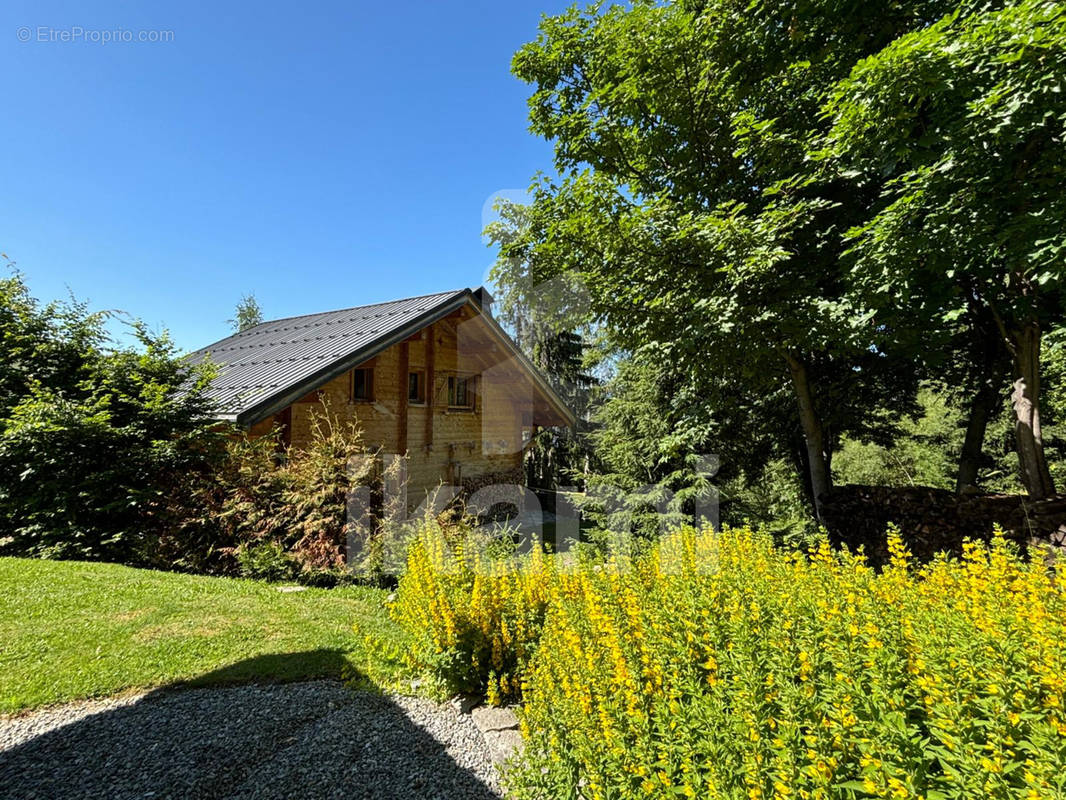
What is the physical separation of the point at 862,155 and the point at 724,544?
200 inches

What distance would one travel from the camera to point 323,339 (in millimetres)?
11062

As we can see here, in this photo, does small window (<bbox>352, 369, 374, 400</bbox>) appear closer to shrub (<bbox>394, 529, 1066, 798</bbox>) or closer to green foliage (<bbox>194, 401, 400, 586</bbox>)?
green foliage (<bbox>194, 401, 400, 586</bbox>)

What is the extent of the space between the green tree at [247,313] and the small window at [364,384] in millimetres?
33010

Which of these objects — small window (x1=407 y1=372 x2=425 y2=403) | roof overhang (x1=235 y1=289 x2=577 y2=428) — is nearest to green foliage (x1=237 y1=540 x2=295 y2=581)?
roof overhang (x1=235 y1=289 x2=577 y2=428)

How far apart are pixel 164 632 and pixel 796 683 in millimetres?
5971

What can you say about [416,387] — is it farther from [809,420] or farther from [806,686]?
[806,686]

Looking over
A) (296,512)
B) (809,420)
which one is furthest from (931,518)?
(296,512)

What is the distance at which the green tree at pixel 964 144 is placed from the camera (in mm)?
4062

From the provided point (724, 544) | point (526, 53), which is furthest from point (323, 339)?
point (724, 544)

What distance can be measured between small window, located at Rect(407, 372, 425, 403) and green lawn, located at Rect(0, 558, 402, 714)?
19.0 feet

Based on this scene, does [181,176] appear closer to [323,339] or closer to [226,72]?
[226,72]

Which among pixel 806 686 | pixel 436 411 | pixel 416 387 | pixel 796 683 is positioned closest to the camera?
pixel 806 686

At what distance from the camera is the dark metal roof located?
25.6ft

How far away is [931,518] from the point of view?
819 cm
